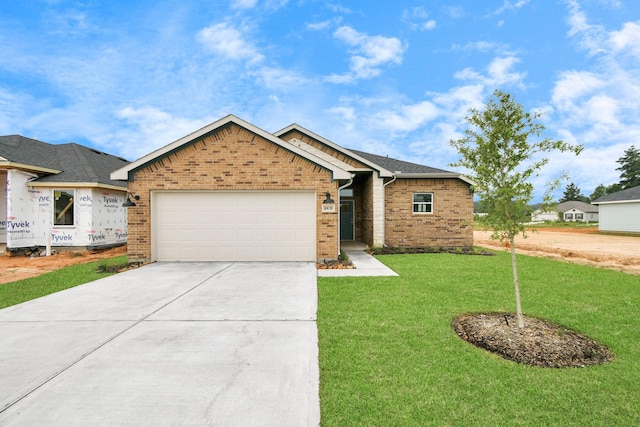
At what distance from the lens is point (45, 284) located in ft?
22.6

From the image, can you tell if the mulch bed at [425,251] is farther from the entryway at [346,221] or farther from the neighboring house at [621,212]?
the neighboring house at [621,212]

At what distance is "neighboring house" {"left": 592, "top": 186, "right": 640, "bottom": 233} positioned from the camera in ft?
79.2

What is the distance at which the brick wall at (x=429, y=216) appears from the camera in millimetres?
13430

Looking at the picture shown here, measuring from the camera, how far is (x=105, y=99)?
21031mm

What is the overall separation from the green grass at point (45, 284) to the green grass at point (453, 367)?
607cm

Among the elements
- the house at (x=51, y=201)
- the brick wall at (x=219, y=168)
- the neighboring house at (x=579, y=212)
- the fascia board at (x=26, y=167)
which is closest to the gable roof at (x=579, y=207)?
the neighboring house at (x=579, y=212)

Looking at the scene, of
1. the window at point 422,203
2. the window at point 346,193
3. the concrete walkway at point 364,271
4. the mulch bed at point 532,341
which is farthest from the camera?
the window at point 346,193

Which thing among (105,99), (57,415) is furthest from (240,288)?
(105,99)

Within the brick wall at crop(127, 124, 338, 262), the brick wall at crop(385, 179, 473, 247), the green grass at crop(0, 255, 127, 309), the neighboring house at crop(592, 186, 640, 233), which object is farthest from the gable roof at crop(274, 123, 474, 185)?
the neighboring house at crop(592, 186, 640, 233)

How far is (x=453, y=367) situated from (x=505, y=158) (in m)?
2.99

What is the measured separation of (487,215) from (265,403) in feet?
12.7

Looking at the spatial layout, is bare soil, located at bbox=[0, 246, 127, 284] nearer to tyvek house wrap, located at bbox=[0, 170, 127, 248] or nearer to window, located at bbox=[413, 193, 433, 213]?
tyvek house wrap, located at bbox=[0, 170, 127, 248]

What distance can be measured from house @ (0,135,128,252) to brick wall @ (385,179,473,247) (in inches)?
524

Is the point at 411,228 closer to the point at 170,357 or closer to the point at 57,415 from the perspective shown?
the point at 170,357
